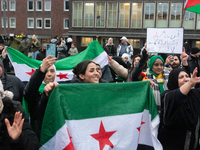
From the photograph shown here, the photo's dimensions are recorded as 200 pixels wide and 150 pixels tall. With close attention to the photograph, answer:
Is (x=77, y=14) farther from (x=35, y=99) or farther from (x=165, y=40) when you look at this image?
(x=35, y=99)

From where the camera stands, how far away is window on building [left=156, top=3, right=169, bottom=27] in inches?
1174

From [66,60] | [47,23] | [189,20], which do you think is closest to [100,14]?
[189,20]

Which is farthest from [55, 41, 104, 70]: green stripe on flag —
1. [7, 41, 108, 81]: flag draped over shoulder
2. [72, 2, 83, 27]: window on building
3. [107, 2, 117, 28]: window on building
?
[72, 2, 83, 27]: window on building

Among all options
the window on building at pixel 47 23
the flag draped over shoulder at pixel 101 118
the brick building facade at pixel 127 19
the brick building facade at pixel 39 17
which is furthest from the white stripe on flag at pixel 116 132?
the window on building at pixel 47 23

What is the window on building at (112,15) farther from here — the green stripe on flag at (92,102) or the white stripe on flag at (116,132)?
the white stripe on flag at (116,132)

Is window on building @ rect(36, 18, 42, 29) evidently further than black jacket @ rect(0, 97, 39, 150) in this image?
Yes

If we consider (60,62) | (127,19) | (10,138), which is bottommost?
(10,138)

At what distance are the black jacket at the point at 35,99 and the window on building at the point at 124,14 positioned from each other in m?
29.0

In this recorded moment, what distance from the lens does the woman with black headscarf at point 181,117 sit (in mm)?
2809

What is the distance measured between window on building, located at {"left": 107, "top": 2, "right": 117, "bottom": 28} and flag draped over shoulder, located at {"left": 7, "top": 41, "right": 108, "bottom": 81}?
2612 centimetres

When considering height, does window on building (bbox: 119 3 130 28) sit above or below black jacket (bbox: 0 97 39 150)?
above

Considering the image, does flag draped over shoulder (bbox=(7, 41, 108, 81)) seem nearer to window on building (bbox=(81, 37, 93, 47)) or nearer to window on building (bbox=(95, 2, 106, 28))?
window on building (bbox=(95, 2, 106, 28))

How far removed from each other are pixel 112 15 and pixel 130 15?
2.37 metres

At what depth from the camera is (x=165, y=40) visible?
5.13m
